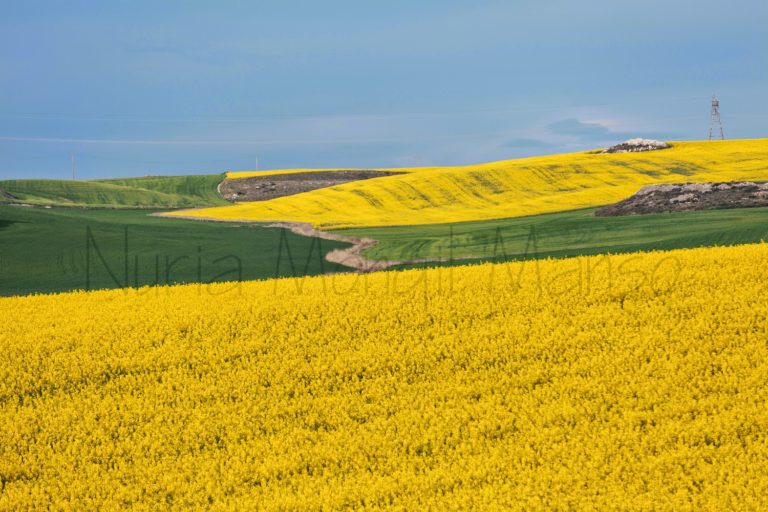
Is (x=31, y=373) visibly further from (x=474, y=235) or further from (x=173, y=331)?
(x=474, y=235)

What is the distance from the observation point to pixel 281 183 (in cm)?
10894

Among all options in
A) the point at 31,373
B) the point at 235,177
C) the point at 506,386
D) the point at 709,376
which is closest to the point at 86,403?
the point at 31,373

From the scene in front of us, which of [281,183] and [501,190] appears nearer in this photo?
[501,190]

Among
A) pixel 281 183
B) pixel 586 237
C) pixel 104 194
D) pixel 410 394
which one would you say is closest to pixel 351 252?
pixel 586 237

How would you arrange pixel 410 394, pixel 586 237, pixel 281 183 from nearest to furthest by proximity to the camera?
pixel 410 394 < pixel 586 237 < pixel 281 183

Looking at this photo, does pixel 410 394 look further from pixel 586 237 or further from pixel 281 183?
pixel 281 183

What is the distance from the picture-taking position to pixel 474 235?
42562 millimetres

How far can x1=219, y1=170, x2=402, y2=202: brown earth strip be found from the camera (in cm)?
10338

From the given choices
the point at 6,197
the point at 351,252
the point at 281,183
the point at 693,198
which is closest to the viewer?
the point at 351,252

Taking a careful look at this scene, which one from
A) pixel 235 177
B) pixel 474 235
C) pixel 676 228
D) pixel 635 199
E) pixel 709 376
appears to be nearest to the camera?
pixel 709 376

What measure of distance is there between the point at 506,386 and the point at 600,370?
1.79 metres

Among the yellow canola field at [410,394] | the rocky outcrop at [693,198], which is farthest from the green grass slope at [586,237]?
the yellow canola field at [410,394]

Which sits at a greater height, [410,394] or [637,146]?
[637,146]

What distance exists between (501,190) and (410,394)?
6257 centimetres
